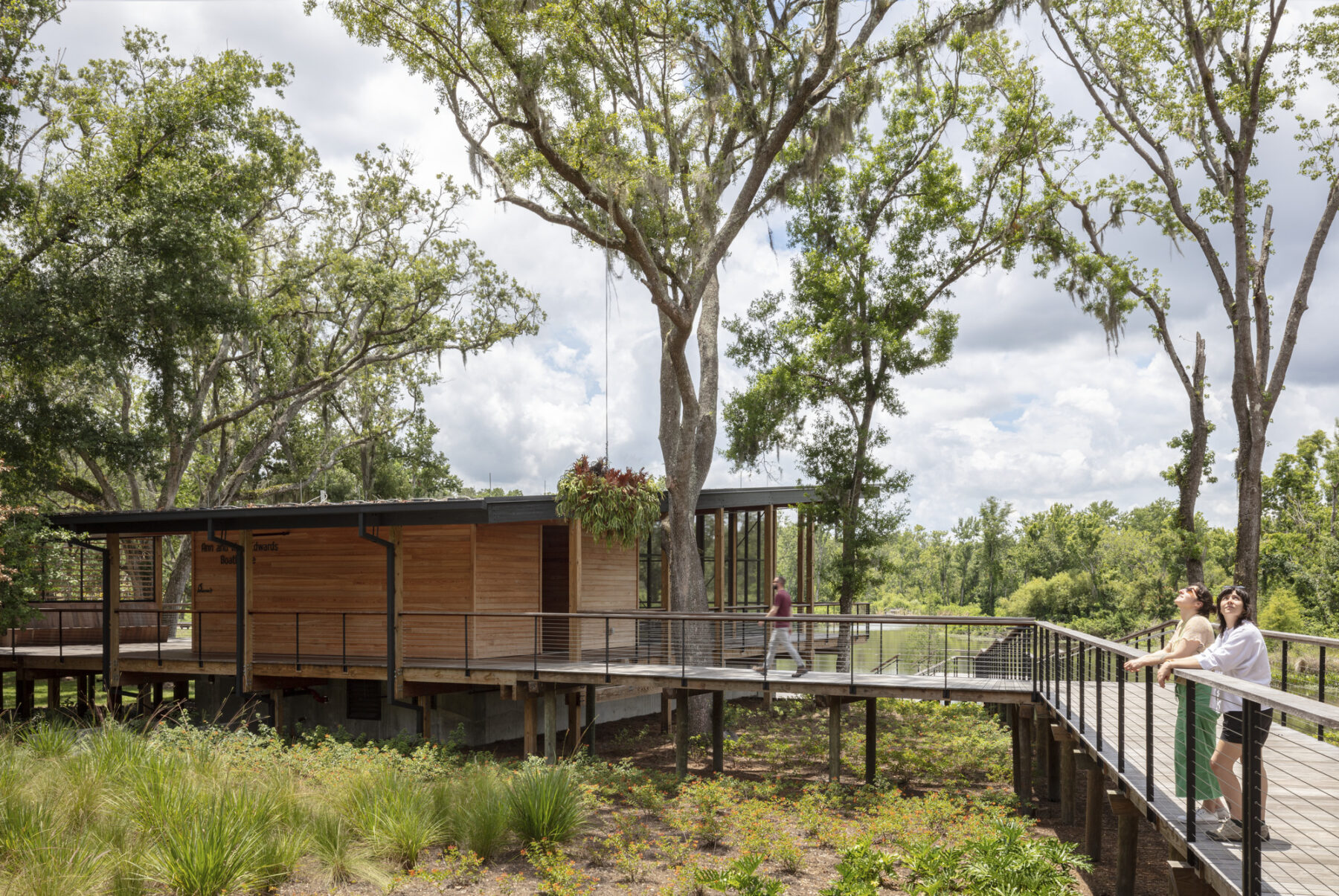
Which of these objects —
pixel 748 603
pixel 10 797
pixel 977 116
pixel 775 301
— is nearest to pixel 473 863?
pixel 10 797

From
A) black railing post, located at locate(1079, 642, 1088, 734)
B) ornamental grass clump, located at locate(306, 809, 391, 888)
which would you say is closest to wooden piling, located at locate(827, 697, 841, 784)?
black railing post, located at locate(1079, 642, 1088, 734)

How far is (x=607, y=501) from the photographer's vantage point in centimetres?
1675

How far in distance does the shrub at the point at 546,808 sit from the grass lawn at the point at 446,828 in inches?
0.7

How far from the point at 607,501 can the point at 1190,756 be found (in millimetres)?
11960

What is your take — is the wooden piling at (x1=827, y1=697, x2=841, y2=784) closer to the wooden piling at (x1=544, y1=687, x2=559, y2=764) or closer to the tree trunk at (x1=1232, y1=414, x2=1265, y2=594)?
the wooden piling at (x1=544, y1=687, x2=559, y2=764)

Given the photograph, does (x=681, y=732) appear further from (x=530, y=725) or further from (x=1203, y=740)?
(x=1203, y=740)

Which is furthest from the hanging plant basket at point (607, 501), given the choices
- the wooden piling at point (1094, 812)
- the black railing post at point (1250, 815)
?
the black railing post at point (1250, 815)

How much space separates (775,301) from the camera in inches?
929

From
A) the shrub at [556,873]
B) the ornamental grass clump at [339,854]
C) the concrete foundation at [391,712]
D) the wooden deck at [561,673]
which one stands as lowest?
the concrete foundation at [391,712]

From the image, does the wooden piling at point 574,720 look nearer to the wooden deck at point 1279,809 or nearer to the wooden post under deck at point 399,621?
the wooden post under deck at point 399,621

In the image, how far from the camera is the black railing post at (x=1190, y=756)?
5.53 metres

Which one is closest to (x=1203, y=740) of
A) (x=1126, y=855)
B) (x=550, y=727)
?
(x=1126, y=855)

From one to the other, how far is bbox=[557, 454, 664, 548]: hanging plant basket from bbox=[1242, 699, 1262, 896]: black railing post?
503 inches

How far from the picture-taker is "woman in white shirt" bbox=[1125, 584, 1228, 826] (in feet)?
18.9
